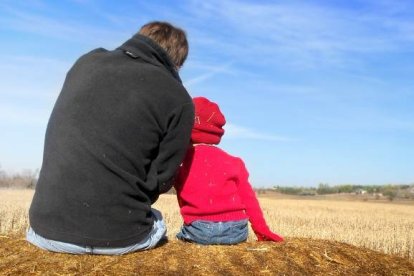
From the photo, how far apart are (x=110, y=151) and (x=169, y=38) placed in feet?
3.46

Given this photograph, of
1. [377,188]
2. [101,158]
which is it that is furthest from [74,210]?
[377,188]

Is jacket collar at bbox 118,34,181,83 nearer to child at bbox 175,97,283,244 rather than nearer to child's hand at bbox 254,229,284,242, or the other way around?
child at bbox 175,97,283,244

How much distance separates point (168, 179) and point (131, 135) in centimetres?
48

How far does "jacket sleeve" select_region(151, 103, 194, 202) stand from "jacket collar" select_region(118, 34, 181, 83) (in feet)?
1.00

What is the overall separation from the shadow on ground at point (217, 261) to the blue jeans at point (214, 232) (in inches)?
7.8

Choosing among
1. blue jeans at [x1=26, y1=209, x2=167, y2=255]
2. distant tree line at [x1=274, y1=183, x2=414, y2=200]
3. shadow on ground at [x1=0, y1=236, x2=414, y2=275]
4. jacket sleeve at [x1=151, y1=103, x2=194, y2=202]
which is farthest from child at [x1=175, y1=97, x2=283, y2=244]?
distant tree line at [x1=274, y1=183, x2=414, y2=200]

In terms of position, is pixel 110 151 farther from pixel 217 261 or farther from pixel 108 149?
pixel 217 261

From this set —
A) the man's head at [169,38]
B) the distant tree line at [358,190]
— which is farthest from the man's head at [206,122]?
the distant tree line at [358,190]

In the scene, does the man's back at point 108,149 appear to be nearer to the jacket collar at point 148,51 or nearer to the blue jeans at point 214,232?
the jacket collar at point 148,51

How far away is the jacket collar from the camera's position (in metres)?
3.74

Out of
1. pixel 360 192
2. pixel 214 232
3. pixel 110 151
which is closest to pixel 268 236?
pixel 214 232

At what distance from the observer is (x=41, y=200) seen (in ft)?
11.6

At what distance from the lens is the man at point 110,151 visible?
11.2 ft

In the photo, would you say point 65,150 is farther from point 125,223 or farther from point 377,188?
point 377,188
